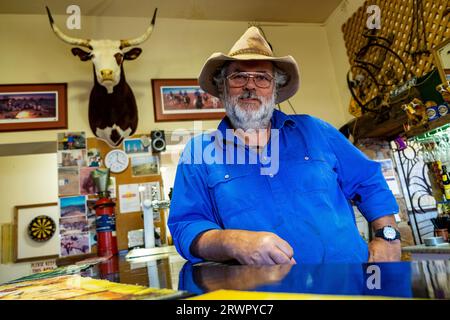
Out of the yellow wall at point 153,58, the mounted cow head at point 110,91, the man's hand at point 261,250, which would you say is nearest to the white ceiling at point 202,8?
the yellow wall at point 153,58

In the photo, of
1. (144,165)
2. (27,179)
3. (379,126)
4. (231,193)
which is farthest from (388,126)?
(27,179)

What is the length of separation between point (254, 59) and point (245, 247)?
0.68m

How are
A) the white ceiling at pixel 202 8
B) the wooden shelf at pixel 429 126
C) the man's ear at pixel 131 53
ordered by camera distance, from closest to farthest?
the wooden shelf at pixel 429 126 < the man's ear at pixel 131 53 < the white ceiling at pixel 202 8

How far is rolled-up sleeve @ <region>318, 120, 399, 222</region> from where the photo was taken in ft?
3.13

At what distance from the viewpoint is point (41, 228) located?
328cm

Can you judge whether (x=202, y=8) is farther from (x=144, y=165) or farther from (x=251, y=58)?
(x=251, y=58)

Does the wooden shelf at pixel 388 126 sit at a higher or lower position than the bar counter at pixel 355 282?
higher

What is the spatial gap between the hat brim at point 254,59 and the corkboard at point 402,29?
1.02m

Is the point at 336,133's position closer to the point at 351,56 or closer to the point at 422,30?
the point at 422,30

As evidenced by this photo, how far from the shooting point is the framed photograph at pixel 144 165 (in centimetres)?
221

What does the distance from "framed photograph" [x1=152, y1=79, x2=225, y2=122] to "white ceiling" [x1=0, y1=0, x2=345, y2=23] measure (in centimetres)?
61

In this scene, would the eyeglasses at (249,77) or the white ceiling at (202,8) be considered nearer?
the eyeglasses at (249,77)

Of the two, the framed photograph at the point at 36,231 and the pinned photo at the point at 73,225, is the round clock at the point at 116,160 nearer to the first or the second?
the pinned photo at the point at 73,225
